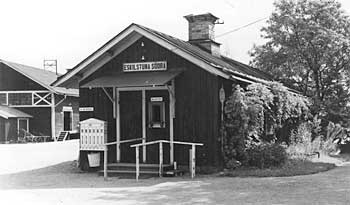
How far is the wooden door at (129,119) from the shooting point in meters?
14.8

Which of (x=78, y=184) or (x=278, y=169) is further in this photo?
(x=278, y=169)

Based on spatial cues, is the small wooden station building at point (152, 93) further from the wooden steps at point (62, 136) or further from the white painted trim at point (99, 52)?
the wooden steps at point (62, 136)

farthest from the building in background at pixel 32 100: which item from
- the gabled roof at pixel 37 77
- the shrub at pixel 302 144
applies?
the shrub at pixel 302 144

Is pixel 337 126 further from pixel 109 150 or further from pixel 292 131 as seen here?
pixel 109 150

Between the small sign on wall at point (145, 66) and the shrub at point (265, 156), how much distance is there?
11.8 feet

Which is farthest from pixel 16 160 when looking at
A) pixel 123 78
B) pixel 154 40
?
pixel 154 40

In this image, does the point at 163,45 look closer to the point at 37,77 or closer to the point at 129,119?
the point at 129,119

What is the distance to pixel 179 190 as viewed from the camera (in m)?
10.7

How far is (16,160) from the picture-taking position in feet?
63.1

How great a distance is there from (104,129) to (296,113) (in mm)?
8515

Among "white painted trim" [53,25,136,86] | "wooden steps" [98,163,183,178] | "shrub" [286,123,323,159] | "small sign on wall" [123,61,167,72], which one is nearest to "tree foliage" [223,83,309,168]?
"wooden steps" [98,163,183,178]

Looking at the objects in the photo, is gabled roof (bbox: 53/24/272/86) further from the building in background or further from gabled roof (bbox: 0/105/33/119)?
the building in background

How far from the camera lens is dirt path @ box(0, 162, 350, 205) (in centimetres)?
938

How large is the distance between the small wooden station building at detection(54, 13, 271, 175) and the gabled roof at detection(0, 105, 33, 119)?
1692 centimetres
